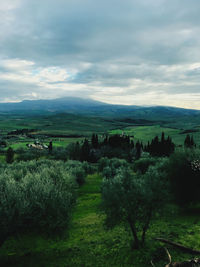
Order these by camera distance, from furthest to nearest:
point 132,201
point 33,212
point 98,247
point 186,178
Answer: point 186,178
point 98,247
point 33,212
point 132,201

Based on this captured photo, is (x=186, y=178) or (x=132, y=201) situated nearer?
(x=132, y=201)

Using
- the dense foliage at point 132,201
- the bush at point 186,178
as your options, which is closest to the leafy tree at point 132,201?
the dense foliage at point 132,201

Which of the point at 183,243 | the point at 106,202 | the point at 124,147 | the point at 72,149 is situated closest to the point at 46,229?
the point at 106,202

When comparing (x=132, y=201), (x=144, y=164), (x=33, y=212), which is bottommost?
(x=144, y=164)

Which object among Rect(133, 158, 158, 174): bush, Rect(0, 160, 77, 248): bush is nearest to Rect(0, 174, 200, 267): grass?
Rect(0, 160, 77, 248): bush

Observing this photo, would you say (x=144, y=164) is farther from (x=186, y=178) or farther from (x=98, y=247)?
(x=98, y=247)

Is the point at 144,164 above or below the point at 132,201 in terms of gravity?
below

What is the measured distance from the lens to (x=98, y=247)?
1247 inches

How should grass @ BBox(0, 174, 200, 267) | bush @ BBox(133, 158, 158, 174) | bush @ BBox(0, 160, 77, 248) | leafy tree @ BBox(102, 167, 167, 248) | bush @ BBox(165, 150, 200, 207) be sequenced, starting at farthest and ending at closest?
bush @ BBox(133, 158, 158, 174)
bush @ BBox(165, 150, 200, 207)
grass @ BBox(0, 174, 200, 267)
leafy tree @ BBox(102, 167, 167, 248)
bush @ BBox(0, 160, 77, 248)

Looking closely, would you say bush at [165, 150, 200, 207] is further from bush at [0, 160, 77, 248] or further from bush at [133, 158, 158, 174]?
bush at [133, 158, 158, 174]

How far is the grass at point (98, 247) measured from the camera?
2783 centimetres

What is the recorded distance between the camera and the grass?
1096 inches

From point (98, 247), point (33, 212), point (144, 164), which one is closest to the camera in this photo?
point (33, 212)

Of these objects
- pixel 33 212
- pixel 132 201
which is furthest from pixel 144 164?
pixel 33 212
